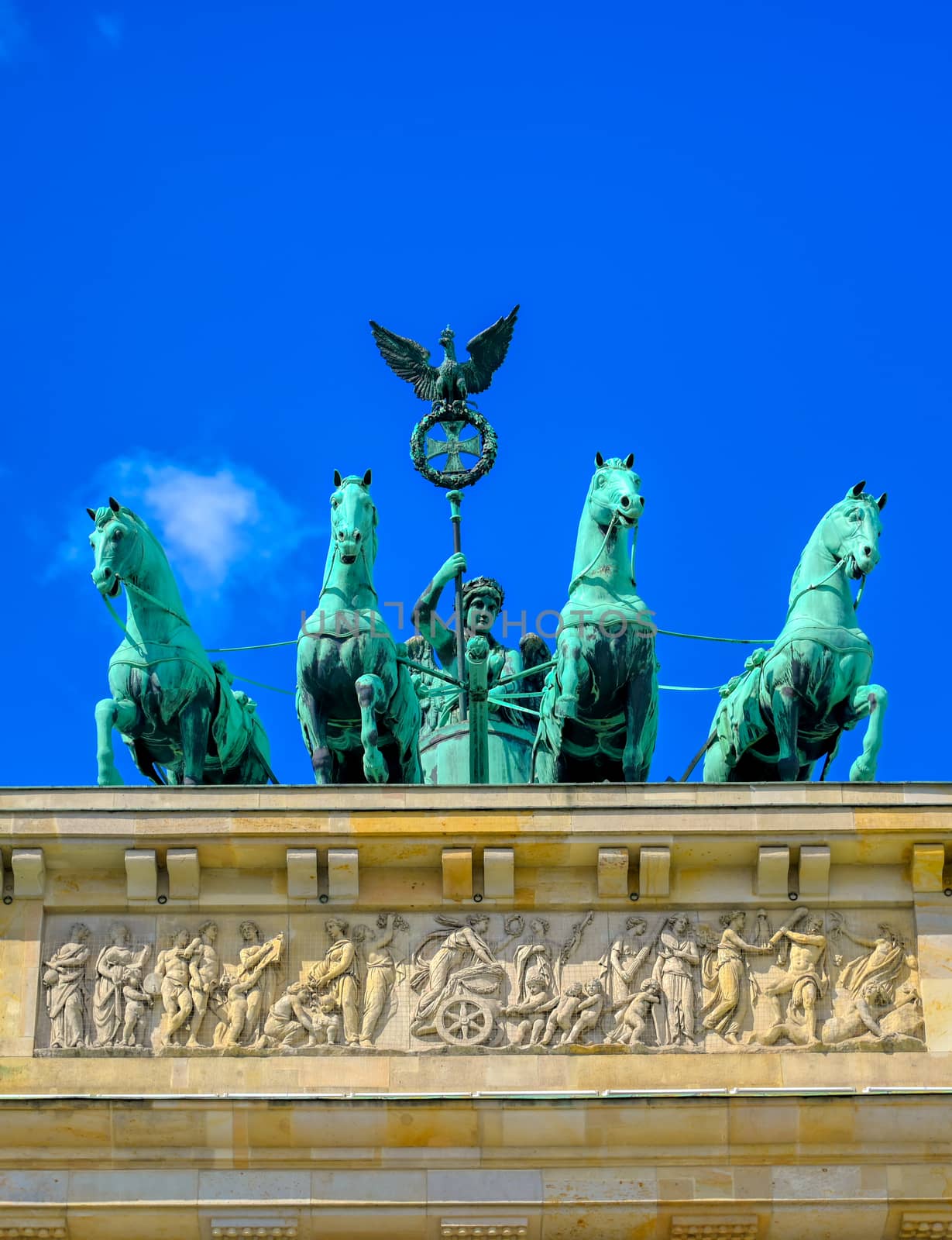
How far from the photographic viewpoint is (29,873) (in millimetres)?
24609

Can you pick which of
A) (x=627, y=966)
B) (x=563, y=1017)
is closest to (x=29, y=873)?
(x=563, y=1017)

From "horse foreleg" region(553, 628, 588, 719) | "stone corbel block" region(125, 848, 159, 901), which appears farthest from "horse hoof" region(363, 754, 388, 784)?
"stone corbel block" region(125, 848, 159, 901)

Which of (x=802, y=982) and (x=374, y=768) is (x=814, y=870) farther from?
(x=374, y=768)

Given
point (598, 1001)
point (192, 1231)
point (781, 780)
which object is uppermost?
point (781, 780)

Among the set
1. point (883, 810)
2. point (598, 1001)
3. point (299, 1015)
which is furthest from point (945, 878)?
point (299, 1015)

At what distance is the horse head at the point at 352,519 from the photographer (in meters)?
26.8

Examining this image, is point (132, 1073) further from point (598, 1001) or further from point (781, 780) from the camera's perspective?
point (781, 780)

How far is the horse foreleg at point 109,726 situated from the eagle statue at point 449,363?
16.3 feet

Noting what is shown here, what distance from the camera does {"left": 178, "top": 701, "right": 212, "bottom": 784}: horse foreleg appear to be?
86.7 ft

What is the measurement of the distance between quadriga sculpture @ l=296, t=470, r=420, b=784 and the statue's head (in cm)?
447

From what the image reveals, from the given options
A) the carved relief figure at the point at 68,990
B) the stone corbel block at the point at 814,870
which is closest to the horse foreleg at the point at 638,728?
the stone corbel block at the point at 814,870

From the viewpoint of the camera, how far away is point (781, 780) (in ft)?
86.0

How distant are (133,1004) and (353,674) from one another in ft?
10.9

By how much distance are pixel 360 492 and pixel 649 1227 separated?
236 inches
